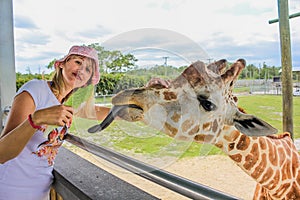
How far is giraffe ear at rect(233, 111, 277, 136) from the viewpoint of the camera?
0.61 meters

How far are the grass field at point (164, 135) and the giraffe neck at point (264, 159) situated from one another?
0.04 m

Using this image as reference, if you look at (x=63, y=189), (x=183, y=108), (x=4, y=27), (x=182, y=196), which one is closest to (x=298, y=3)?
(x=183, y=108)

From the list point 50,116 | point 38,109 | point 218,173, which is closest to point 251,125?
point 218,173

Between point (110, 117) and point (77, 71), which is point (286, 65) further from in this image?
point (77, 71)

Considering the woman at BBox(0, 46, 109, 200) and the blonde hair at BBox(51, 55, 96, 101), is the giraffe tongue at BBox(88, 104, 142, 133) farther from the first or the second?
the blonde hair at BBox(51, 55, 96, 101)

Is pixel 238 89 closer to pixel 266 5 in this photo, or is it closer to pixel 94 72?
pixel 266 5

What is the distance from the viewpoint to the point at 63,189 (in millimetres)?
1097

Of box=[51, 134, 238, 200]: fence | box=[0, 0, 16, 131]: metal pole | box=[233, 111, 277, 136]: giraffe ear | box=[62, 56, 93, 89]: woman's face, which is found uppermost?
box=[0, 0, 16, 131]: metal pole

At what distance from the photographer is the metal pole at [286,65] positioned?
0.58 metres

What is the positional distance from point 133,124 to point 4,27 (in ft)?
6.31

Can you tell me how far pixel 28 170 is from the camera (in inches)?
39.9

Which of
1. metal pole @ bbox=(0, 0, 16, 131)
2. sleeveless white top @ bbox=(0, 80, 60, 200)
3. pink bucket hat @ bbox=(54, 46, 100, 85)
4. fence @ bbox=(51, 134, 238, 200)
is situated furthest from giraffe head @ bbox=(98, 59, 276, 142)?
metal pole @ bbox=(0, 0, 16, 131)

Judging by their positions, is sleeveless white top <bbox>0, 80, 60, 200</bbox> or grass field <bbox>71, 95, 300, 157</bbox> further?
sleeveless white top <bbox>0, 80, 60, 200</bbox>

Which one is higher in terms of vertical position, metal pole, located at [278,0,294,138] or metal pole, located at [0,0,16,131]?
metal pole, located at [0,0,16,131]
